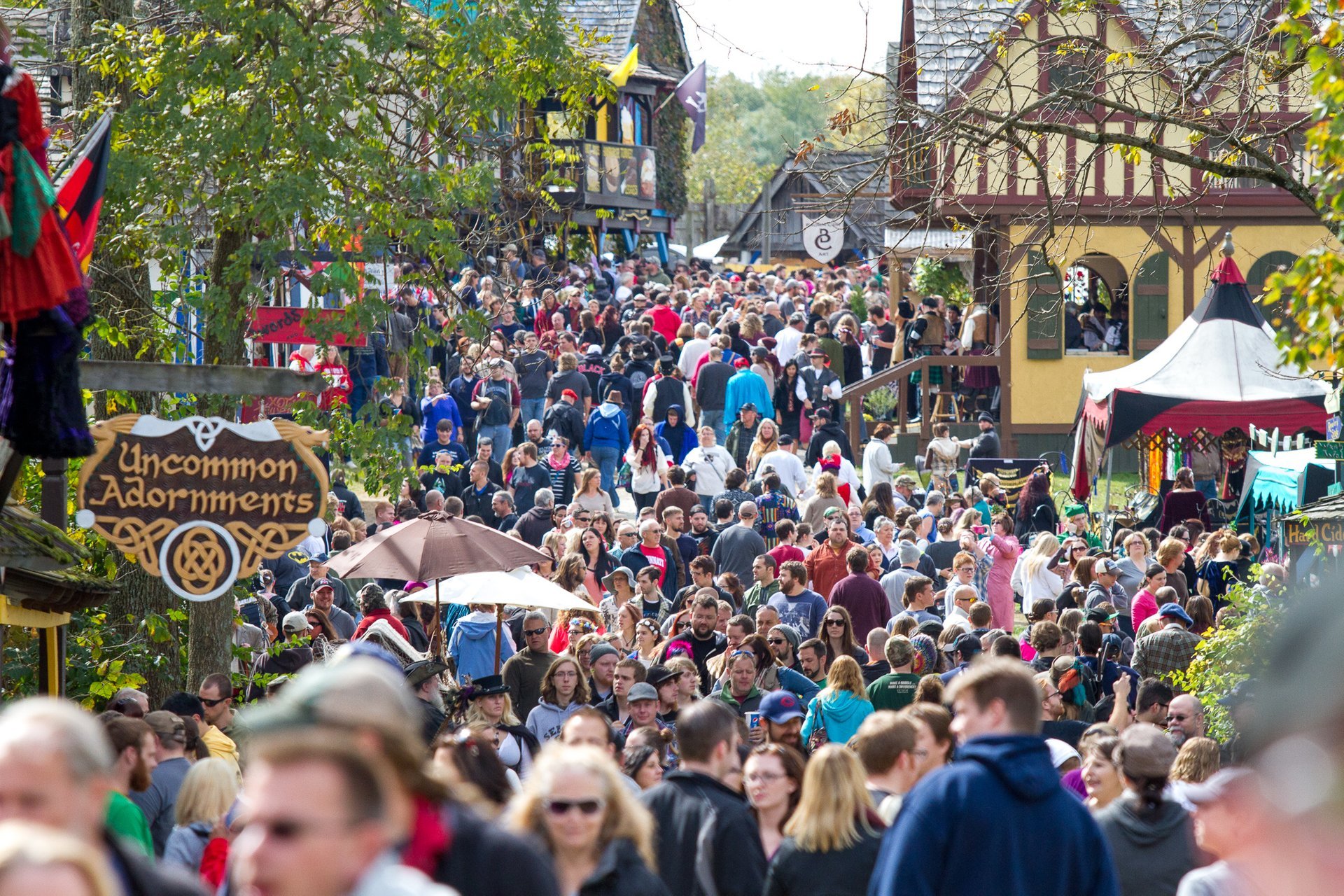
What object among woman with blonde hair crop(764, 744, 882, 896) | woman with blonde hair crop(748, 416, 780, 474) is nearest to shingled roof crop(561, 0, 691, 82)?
woman with blonde hair crop(748, 416, 780, 474)

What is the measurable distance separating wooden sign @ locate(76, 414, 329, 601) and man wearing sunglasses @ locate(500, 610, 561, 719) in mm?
2589

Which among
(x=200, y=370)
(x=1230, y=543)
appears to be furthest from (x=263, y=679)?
(x=1230, y=543)

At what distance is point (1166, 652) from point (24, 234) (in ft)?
26.4

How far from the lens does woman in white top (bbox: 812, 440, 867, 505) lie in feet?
62.5

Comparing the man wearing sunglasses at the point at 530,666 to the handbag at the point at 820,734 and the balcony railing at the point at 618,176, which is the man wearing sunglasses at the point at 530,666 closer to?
the handbag at the point at 820,734

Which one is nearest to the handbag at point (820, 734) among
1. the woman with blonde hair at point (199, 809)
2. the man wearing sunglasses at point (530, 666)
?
the man wearing sunglasses at point (530, 666)

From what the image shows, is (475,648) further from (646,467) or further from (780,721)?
(646,467)

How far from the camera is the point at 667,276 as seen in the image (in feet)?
144

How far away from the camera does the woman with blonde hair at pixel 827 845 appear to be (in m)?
5.34

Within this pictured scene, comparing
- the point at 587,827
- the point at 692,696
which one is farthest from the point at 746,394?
the point at 587,827

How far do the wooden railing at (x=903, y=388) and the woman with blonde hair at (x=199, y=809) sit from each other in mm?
19031

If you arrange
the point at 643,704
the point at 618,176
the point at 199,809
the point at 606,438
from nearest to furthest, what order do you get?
the point at 199,809 < the point at 643,704 < the point at 606,438 < the point at 618,176

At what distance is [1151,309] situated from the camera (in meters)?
27.1

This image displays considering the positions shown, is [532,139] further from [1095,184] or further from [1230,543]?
[1095,184]
